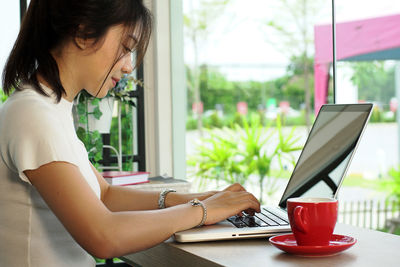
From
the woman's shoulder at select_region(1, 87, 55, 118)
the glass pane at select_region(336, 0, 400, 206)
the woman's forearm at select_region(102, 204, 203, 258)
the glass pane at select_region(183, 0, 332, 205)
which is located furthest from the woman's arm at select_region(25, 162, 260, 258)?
the glass pane at select_region(183, 0, 332, 205)

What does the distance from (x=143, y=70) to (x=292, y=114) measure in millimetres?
9217

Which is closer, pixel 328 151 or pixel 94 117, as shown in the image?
pixel 328 151

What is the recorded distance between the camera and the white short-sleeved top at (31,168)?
1104 millimetres

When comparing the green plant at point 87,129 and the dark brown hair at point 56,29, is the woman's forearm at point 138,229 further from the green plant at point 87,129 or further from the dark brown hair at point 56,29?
the green plant at point 87,129

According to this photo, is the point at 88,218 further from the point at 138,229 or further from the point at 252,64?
the point at 252,64

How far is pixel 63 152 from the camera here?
43.2 inches

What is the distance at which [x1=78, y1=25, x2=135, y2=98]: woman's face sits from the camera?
121cm

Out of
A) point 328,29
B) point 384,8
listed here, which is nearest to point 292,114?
point 384,8

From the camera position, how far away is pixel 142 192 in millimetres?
1547

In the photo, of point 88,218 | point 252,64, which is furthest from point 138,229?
point 252,64

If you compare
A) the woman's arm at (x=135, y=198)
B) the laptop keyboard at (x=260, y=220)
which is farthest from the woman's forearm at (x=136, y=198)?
the laptop keyboard at (x=260, y=220)

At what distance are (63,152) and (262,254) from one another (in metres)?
0.38

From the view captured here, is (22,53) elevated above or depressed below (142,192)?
above

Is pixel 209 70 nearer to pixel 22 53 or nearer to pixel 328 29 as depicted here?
pixel 328 29
